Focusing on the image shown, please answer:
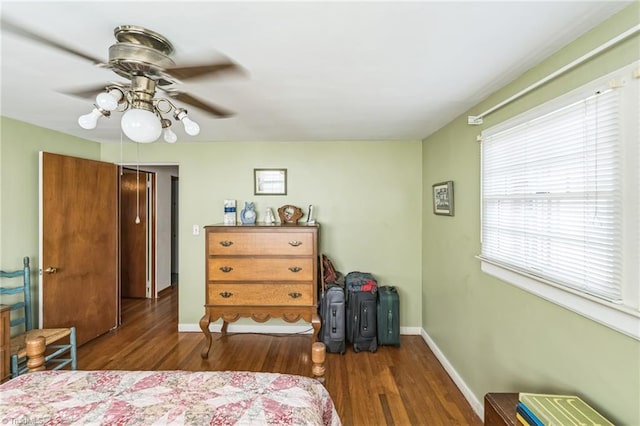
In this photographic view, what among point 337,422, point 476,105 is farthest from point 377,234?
point 337,422

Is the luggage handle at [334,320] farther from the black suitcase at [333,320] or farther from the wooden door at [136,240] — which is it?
the wooden door at [136,240]

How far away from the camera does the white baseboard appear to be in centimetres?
218

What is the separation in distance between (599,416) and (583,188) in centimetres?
89

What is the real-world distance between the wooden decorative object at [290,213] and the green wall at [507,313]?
1.48 m

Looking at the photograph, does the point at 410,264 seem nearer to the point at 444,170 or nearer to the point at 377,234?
the point at 377,234

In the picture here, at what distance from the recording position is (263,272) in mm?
3008

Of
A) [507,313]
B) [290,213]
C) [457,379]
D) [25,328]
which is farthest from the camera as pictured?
[290,213]

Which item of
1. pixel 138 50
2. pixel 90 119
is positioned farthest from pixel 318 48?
pixel 90 119

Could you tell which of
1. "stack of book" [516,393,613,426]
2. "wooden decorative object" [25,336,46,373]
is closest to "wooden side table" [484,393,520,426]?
"stack of book" [516,393,613,426]

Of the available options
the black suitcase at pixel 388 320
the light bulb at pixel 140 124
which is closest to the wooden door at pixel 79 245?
the light bulb at pixel 140 124

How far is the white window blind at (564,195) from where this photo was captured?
116cm

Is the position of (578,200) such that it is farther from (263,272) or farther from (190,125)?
(263,272)

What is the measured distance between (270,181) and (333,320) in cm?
175

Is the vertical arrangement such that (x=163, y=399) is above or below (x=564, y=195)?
below
